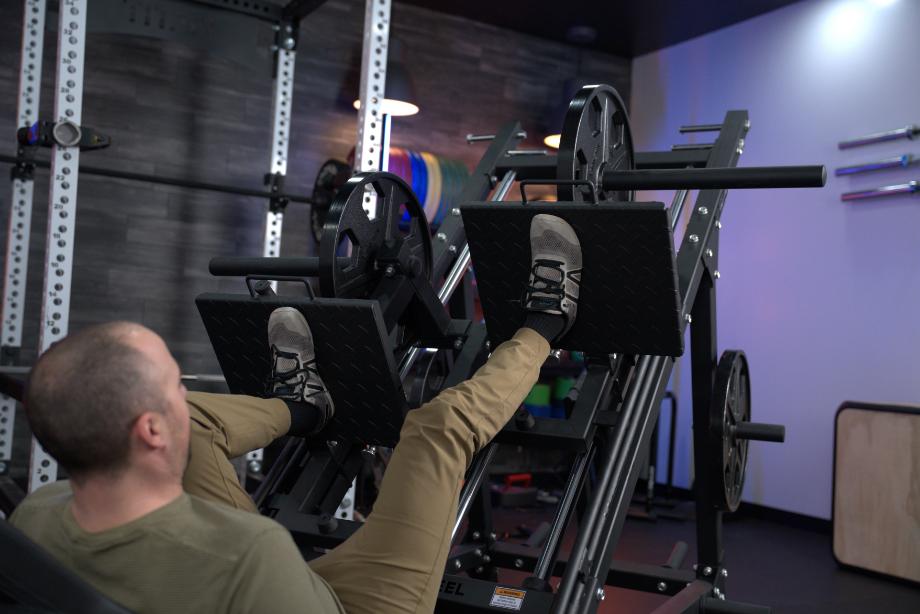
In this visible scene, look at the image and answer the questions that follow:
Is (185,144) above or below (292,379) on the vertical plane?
above

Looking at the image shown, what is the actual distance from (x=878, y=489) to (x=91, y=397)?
3905mm

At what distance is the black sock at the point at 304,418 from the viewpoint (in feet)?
6.48

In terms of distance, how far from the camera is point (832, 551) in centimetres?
425

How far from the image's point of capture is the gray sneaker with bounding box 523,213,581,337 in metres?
1.98

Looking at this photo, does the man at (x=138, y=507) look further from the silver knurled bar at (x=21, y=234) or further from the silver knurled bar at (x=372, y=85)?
the silver knurled bar at (x=21, y=234)

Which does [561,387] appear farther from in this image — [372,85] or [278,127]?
[372,85]

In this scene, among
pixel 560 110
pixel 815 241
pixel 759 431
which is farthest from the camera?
pixel 560 110

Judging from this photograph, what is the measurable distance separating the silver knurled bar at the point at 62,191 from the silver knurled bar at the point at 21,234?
2.90ft

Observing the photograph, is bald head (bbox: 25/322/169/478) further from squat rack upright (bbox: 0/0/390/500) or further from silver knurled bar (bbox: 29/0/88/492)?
silver knurled bar (bbox: 29/0/88/492)

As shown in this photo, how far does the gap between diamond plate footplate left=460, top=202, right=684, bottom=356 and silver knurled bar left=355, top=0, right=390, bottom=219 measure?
972 mm

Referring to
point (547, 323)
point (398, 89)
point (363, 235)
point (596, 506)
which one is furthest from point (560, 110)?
point (596, 506)

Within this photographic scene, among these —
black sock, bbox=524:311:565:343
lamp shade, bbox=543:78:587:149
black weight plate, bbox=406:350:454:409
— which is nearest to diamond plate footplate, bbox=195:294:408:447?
black weight plate, bbox=406:350:454:409

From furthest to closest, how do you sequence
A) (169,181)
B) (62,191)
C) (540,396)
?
(540,396) → (169,181) → (62,191)

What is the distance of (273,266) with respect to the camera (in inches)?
82.6
